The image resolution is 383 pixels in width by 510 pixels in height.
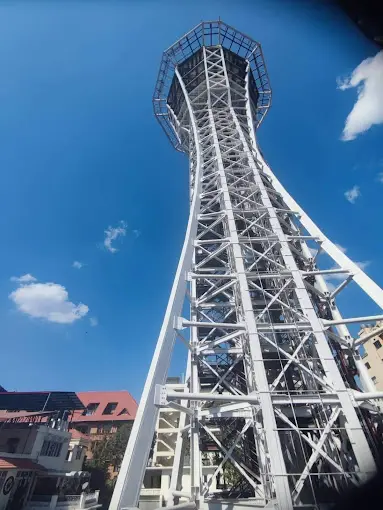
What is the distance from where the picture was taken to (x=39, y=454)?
21688mm

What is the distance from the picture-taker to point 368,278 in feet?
26.9

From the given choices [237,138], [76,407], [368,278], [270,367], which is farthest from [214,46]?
[76,407]

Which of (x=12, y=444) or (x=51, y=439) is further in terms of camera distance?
(x=51, y=439)

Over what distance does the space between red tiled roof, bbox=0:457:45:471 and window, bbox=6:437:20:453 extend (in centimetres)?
176

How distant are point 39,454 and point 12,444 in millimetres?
2243

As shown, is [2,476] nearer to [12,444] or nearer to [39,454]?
[39,454]

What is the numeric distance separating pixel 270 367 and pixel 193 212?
6859mm

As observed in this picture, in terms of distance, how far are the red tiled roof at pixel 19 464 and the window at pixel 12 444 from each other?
1.76m

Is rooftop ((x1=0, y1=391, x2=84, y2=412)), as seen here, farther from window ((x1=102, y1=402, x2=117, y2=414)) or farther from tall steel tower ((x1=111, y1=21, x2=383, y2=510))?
tall steel tower ((x1=111, y1=21, x2=383, y2=510))

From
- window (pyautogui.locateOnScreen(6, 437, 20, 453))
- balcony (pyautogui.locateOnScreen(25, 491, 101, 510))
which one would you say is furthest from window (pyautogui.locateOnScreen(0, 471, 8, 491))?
window (pyautogui.locateOnScreen(6, 437, 20, 453))

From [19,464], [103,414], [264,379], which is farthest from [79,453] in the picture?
[264,379]

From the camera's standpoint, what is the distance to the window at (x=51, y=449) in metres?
→ 22.3

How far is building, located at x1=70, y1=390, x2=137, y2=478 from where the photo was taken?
33.3 metres

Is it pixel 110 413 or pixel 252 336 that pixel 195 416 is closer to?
pixel 252 336
